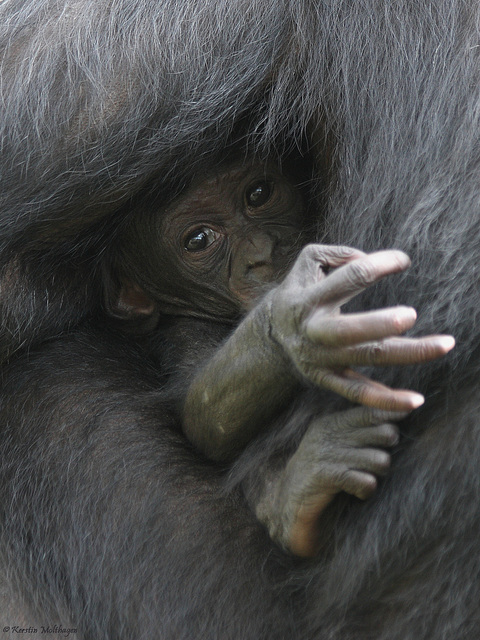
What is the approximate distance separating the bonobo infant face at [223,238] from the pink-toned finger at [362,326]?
27.4 inches

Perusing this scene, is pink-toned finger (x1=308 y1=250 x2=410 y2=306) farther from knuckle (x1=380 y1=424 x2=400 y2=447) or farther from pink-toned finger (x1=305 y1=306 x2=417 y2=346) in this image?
knuckle (x1=380 y1=424 x2=400 y2=447)

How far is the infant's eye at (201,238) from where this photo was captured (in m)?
2.18

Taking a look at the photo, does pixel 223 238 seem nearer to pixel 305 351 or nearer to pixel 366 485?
pixel 305 351

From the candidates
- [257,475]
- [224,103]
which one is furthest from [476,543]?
[224,103]

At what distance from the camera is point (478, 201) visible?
161cm

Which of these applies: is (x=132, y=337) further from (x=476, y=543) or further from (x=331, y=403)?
(x=476, y=543)

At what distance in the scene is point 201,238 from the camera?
218 cm

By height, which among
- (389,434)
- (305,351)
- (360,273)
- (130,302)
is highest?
(360,273)

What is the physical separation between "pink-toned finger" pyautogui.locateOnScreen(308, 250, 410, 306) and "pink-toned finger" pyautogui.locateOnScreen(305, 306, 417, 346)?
0.04 m

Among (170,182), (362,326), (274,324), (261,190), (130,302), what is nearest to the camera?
(362,326)

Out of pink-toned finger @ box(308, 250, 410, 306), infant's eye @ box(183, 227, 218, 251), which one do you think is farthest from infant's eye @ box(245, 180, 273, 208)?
pink-toned finger @ box(308, 250, 410, 306)

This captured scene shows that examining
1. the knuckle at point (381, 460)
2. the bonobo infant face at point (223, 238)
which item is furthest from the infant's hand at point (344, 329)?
the bonobo infant face at point (223, 238)

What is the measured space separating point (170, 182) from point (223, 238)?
0.21 metres

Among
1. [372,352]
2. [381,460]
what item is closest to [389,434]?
[381,460]
